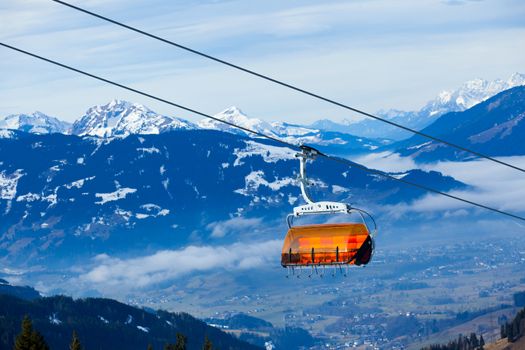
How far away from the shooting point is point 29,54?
156 feet

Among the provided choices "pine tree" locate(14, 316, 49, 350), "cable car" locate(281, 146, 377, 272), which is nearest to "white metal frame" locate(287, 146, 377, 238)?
"cable car" locate(281, 146, 377, 272)

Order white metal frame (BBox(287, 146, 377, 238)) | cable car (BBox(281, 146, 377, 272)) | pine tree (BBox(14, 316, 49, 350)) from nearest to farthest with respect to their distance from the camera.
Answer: white metal frame (BBox(287, 146, 377, 238)) < cable car (BBox(281, 146, 377, 272)) < pine tree (BBox(14, 316, 49, 350))

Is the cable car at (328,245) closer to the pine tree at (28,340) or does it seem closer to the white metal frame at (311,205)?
the white metal frame at (311,205)

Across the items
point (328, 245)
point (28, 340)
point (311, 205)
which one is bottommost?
point (328, 245)

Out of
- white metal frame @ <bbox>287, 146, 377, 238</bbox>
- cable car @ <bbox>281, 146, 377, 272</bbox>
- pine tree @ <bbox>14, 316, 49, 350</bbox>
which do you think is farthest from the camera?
pine tree @ <bbox>14, 316, 49, 350</bbox>

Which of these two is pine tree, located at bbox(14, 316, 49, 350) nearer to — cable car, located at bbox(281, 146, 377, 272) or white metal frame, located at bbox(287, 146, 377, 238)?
A: cable car, located at bbox(281, 146, 377, 272)

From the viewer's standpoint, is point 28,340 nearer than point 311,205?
No

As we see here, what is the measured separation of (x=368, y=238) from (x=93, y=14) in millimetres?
19315

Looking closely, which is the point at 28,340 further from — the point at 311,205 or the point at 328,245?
the point at 311,205

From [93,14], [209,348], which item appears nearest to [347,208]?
[93,14]

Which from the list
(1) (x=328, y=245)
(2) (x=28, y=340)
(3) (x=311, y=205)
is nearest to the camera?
(3) (x=311, y=205)

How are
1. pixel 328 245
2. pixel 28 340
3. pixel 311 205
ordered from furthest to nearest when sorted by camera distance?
1. pixel 28 340
2. pixel 328 245
3. pixel 311 205

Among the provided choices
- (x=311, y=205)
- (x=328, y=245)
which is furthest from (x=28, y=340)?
(x=311, y=205)

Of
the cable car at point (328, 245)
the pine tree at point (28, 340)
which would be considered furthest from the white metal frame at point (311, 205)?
the pine tree at point (28, 340)
